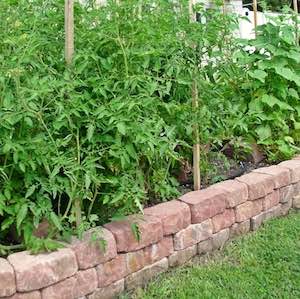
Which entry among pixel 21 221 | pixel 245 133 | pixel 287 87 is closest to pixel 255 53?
pixel 287 87

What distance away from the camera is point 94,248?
2.43 metres

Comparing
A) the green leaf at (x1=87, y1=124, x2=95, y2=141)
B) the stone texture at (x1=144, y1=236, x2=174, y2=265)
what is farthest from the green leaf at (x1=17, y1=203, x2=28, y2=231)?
the stone texture at (x1=144, y1=236, x2=174, y2=265)

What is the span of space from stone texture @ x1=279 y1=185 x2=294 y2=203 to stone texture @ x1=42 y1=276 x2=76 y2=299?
1.80m

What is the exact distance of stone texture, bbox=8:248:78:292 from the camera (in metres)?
2.18

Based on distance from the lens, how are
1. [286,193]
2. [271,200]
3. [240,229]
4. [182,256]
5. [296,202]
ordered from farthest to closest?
[296,202] < [286,193] < [271,200] < [240,229] < [182,256]

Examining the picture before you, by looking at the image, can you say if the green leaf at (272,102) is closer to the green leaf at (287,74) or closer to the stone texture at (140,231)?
the green leaf at (287,74)

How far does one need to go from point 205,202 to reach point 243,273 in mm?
443

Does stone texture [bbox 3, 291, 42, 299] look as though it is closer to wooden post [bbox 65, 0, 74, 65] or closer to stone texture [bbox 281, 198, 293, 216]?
wooden post [bbox 65, 0, 74, 65]

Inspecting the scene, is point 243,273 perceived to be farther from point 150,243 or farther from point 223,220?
point 150,243

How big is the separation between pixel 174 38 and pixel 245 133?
1330mm

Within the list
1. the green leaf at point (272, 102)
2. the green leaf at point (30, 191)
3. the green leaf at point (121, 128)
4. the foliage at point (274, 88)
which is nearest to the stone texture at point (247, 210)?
the foliage at point (274, 88)

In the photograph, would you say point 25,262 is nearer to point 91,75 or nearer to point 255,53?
point 91,75

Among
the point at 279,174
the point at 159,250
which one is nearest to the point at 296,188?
the point at 279,174

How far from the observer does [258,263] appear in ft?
9.61
